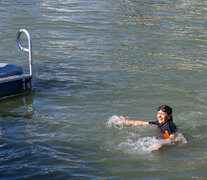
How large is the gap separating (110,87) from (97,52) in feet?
10.5

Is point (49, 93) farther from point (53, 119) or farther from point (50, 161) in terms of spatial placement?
point (50, 161)

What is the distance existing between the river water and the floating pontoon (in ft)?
0.72

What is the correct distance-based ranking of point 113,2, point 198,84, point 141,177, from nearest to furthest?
point 141,177 → point 198,84 → point 113,2

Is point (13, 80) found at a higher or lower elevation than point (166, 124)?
higher

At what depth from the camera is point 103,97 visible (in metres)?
9.50

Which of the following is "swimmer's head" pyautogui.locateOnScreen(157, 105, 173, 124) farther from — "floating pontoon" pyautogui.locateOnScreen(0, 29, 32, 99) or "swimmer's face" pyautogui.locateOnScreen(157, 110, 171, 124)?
"floating pontoon" pyautogui.locateOnScreen(0, 29, 32, 99)

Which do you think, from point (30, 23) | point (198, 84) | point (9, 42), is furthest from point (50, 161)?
point (30, 23)

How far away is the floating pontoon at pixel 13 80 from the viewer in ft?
28.8

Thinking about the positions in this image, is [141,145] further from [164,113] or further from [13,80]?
[13,80]

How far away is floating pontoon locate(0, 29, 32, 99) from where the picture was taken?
345 inches

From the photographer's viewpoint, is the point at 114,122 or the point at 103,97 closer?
the point at 114,122

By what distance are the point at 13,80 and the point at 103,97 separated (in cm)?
200

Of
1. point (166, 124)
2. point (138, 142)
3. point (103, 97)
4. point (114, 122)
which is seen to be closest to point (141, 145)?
point (138, 142)

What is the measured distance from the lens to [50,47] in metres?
13.6
